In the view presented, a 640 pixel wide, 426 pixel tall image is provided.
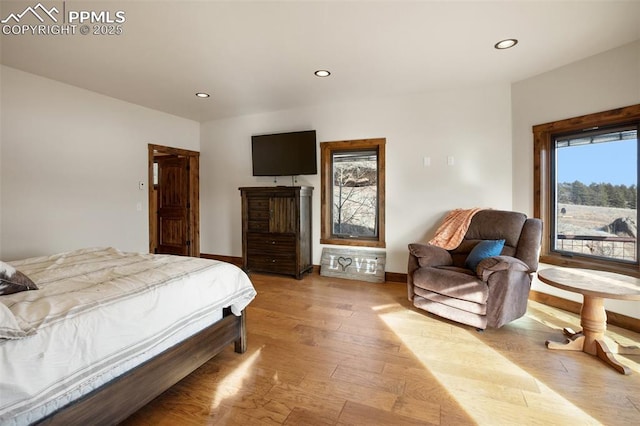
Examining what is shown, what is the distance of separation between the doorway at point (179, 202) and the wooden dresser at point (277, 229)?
1.34m

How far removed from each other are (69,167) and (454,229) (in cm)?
455

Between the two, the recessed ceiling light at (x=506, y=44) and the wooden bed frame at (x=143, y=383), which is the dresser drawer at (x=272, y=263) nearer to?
the wooden bed frame at (x=143, y=383)

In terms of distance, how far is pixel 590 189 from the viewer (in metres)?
2.88

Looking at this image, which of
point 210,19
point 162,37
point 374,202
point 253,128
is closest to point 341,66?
point 210,19

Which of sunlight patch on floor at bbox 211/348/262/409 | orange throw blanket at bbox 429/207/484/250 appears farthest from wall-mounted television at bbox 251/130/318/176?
sunlight patch on floor at bbox 211/348/262/409

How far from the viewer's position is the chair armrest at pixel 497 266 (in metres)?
2.36

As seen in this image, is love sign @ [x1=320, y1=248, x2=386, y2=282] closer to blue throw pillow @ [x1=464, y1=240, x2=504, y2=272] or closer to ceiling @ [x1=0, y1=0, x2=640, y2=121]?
blue throw pillow @ [x1=464, y1=240, x2=504, y2=272]

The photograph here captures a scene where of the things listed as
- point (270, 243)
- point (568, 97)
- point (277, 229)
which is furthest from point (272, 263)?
point (568, 97)

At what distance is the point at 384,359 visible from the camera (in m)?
2.05

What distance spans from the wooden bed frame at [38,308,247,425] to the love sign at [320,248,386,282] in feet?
7.55

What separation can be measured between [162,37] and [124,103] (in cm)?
208

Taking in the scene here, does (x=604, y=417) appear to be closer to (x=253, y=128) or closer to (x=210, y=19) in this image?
(x=210, y=19)

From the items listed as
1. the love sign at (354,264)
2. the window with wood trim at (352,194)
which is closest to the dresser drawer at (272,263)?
the love sign at (354,264)

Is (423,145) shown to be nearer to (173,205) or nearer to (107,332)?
(107,332)
